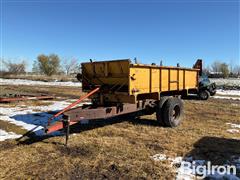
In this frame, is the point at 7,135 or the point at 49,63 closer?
the point at 7,135

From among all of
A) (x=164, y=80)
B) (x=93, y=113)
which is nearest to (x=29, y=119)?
(x=93, y=113)

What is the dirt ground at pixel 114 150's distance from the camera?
412 centimetres

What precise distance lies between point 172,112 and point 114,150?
300cm

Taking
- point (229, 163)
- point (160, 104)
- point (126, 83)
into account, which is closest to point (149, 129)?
point (160, 104)

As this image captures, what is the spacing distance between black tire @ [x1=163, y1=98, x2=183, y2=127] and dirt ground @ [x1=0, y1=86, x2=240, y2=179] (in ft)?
0.86

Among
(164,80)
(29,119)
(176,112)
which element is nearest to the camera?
(164,80)

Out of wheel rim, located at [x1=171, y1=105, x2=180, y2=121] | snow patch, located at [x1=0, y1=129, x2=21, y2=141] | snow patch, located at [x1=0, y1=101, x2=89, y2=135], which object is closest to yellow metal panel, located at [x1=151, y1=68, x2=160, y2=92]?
wheel rim, located at [x1=171, y1=105, x2=180, y2=121]

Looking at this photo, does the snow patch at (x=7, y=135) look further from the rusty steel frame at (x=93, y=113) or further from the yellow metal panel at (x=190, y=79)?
the yellow metal panel at (x=190, y=79)

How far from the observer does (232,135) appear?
655cm

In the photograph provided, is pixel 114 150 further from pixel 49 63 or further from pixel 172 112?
pixel 49 63

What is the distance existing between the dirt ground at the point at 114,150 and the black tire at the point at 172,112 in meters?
0.26

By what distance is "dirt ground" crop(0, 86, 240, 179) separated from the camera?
4.12m

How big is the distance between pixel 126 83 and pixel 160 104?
1.61 meters

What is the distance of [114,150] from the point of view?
5.21 metres
